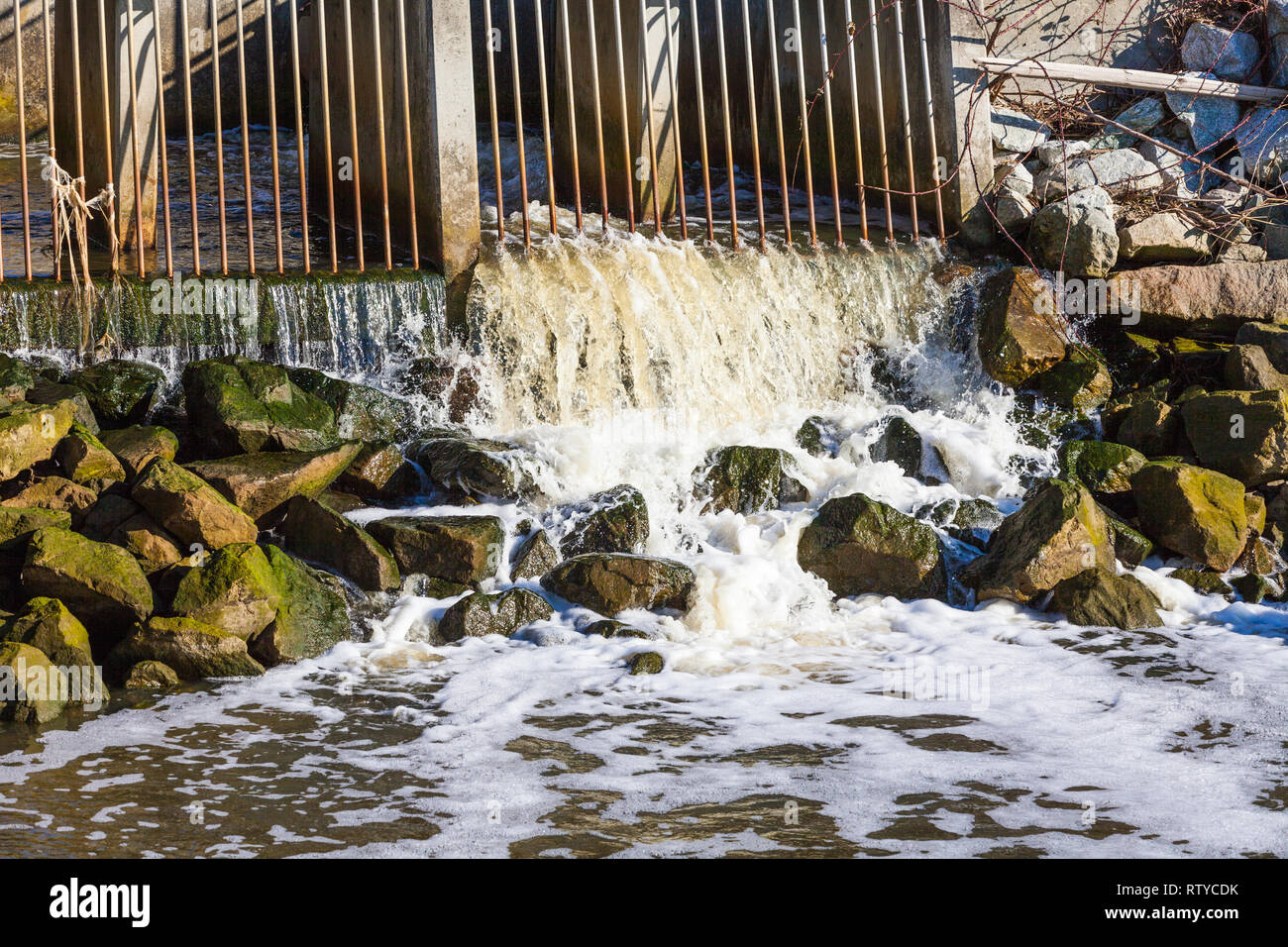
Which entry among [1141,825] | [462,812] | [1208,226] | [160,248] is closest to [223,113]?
[160,248]

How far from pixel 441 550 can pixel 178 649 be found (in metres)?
1.65

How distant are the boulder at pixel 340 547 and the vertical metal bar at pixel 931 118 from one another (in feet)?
20.7

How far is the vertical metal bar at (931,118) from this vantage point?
1111 centimetres

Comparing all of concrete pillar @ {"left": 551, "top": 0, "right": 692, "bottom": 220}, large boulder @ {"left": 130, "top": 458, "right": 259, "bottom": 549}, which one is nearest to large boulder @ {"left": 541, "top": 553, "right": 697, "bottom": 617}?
large boulder @ {"left": 130, "top": 458, "right": 259, "bottom": 549}

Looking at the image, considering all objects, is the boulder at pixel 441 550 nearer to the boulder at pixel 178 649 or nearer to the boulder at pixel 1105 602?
the boulder at pixel 178 649

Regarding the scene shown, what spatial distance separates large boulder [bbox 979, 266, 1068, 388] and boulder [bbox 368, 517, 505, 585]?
182 inches

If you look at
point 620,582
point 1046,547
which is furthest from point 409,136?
point 1046,547

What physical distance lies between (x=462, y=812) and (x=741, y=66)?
37.9 feet

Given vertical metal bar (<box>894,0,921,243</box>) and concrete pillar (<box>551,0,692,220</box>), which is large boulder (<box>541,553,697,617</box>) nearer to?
concrete pillar (<box>551,0,692,220</box>)

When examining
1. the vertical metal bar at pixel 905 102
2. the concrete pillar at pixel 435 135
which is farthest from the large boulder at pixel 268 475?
the vertical metal bar at pixel 905 102

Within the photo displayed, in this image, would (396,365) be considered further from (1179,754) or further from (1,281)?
(1179,754)

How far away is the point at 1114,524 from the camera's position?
7785mm

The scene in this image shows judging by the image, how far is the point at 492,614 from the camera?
6668 mm

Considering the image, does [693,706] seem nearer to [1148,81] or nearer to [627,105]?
[627,105]
